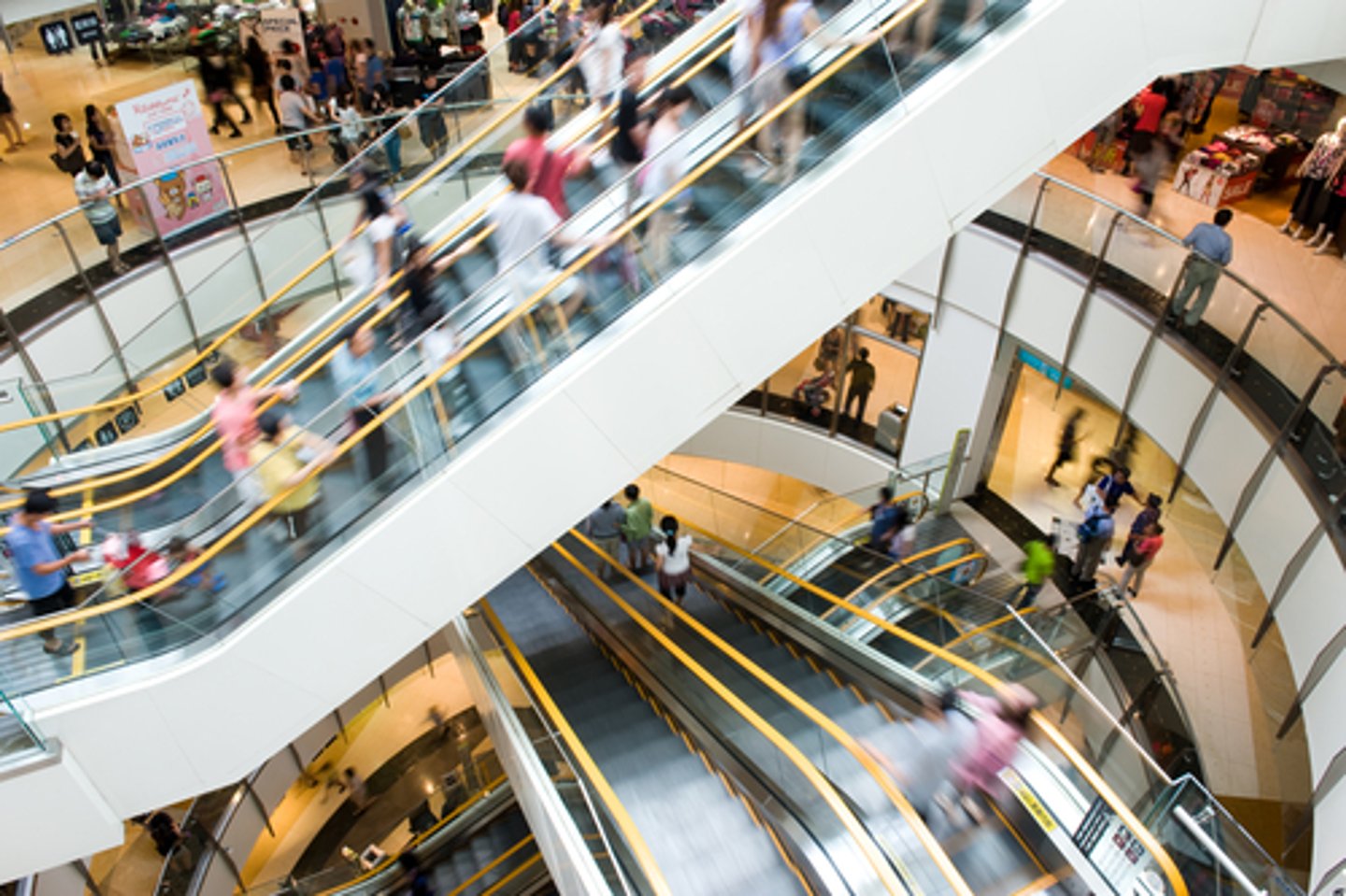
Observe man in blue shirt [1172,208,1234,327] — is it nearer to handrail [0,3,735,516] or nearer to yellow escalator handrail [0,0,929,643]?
yellow escalator handrail [0,0,929,643]

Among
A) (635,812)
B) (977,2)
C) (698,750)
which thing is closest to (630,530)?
(698,750)

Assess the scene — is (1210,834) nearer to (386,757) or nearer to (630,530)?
(630,530)

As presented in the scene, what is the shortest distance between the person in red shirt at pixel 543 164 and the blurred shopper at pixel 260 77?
9730 mm

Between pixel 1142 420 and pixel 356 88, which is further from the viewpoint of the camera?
pixel 356 88

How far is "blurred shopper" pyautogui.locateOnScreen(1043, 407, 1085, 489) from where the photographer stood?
44.2ft

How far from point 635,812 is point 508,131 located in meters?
5.84

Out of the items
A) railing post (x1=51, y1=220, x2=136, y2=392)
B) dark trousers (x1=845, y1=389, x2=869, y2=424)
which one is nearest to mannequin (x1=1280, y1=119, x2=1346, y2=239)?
dark trousers (x1=845, y1=389, x2=869, y2=424)

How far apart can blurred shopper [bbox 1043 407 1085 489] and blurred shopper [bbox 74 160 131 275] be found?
1203cm

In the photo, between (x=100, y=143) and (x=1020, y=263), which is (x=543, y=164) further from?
(x=100, y=143)

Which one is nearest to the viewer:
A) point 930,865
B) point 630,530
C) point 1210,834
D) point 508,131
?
point 1210,834

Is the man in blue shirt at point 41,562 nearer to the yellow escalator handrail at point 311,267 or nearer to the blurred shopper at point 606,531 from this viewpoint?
the yellow escalator handrail at point 311,267

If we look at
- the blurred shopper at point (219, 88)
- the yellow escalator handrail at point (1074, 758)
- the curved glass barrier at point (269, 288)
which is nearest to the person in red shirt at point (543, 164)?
the curved glass barrier at point (269, 288)

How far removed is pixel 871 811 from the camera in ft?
18.9

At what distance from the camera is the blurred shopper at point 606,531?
9.52 m
